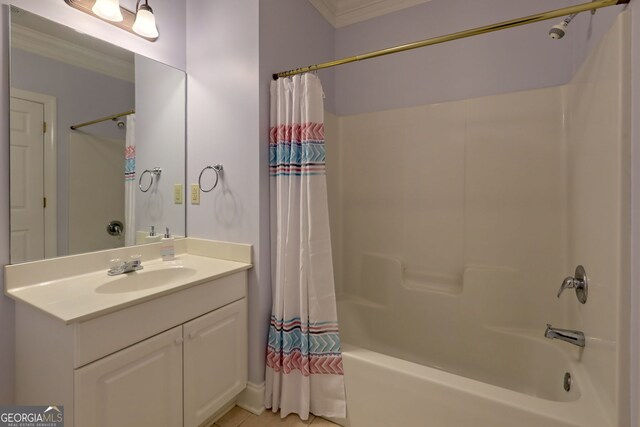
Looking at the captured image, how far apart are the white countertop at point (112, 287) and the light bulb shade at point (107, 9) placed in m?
1.25

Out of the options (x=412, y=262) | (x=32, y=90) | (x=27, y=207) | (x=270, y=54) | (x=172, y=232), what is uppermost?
(x=270, y=54)

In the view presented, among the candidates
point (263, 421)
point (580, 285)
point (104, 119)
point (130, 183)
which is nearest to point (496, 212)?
point (580, 285)

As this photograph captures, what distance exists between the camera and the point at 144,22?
1.50 m

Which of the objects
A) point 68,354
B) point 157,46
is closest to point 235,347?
point 68,354

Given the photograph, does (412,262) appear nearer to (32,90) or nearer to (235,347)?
(235,347)

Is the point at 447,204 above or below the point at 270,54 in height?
below

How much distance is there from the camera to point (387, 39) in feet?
7.27

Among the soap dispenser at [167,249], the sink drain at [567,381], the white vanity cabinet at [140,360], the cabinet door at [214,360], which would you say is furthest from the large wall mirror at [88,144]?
the sink drain at [567,381]

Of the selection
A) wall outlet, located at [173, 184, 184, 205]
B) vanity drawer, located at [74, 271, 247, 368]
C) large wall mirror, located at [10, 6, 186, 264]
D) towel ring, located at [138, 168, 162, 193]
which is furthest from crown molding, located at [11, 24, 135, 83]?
vanity drawer, located at [74, 271, 247, 368]

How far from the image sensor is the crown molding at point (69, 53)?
1192mm

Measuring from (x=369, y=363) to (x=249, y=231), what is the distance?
Answer: 936 mm

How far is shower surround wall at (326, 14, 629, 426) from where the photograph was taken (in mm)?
1019

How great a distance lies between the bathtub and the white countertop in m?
0.86

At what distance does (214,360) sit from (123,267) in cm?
66
